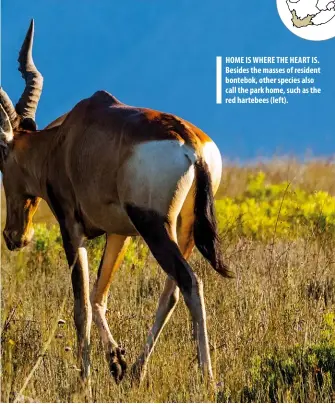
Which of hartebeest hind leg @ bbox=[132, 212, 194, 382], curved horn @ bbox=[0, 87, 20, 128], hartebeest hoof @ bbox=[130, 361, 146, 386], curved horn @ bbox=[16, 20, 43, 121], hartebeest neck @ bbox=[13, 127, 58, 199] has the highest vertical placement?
curved horn @ bbox=[16, 20, 43, 121]

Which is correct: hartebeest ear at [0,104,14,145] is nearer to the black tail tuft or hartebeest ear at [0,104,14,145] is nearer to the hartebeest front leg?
the hartebeest front leg

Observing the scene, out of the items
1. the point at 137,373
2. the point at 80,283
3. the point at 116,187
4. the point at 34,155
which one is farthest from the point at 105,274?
the point at 116,187

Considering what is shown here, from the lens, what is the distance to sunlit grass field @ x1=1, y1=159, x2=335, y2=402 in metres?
6.48

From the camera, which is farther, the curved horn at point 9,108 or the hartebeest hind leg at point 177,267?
the curved horn at point 9,108

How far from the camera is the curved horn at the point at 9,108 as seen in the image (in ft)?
26.3

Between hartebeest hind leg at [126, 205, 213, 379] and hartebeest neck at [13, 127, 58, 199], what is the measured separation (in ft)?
5.68

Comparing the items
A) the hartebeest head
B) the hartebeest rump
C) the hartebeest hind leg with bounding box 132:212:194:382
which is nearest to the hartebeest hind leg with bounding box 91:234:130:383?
the hartebeest rump

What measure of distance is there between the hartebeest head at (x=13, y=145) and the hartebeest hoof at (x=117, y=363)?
1773 millimetres

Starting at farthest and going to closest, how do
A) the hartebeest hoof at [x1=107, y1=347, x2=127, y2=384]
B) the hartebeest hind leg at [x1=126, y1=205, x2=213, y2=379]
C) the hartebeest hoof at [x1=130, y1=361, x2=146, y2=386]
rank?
the hartebeest hoof at [x1=107, y1=347, x2=127, y2=384], the hartebeest hoof at [x1=130, y1=361, x2=146, y2=386], the hartebeest hind leg at [x1=126, y1=205, x2=213, y2=379]

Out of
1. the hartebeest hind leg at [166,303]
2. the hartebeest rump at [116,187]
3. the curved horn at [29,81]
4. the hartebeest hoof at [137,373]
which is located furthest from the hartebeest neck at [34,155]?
the hartebeest hoof at [137,373]

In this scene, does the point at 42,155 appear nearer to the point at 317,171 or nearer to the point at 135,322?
the point at 135,322

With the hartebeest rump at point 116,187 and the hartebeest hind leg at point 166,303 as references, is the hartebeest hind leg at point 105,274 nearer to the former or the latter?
the hartebeest rump at point 116,187

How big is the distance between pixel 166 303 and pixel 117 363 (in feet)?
1.92

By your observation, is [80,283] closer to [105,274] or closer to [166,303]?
[105,274]
